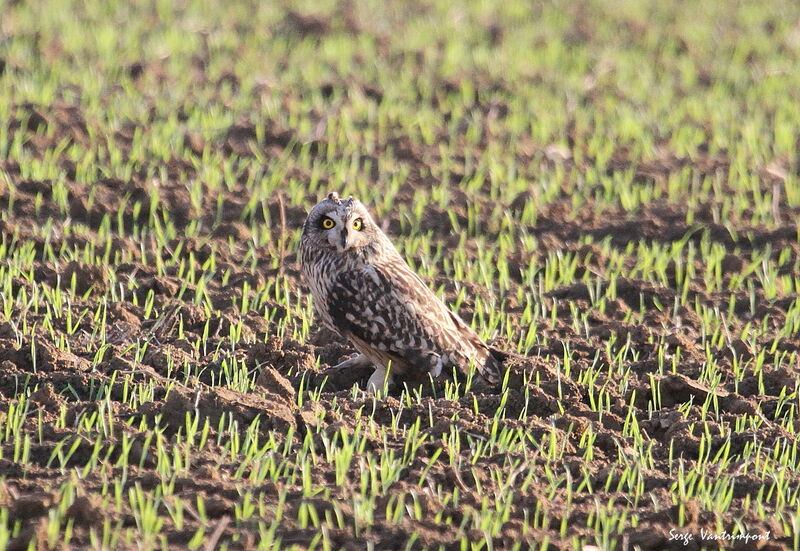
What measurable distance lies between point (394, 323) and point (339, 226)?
1.91 ft

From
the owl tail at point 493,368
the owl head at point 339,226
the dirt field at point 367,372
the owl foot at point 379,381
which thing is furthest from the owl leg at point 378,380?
the owl head at point 339,226

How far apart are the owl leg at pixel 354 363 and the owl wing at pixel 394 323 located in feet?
0.57

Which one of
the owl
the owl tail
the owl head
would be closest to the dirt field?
the owl tail

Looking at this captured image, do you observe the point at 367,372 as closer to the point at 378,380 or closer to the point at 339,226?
the point at 378,380

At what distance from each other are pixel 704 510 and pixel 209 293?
3.53 metres

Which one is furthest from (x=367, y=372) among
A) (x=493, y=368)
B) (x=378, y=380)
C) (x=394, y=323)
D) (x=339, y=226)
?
(x=339, y=226)

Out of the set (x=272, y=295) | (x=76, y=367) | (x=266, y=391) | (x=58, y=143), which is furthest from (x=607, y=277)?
(x=58, y=143)

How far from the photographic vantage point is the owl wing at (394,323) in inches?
263

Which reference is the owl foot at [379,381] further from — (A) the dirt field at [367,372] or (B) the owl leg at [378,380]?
(A) the dirt field at [367,372]

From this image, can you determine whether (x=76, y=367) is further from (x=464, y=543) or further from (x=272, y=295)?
(x=464, y=543)

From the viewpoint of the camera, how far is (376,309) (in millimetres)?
6695

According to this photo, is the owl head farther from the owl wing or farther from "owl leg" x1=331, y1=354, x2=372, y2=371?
"owl leg" x1=331, y1=354, x2=372, y2=371

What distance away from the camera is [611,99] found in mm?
12500

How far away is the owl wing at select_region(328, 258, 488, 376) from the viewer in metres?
6.68
